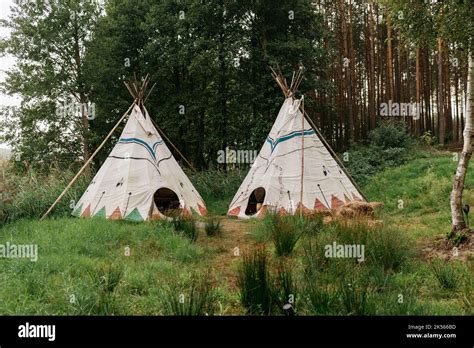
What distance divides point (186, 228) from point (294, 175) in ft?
10.9

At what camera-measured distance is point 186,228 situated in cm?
641

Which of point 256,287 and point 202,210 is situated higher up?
point 202,210

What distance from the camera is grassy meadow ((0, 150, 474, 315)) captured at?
3.19m

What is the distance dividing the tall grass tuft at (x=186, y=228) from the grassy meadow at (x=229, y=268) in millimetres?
27

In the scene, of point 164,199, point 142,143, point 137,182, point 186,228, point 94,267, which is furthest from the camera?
point 164,199

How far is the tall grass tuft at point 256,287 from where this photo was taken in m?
3.26

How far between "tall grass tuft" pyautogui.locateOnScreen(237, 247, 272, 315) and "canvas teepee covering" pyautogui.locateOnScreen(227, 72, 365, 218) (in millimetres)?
4643

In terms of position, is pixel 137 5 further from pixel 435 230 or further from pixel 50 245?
pixel 435 230

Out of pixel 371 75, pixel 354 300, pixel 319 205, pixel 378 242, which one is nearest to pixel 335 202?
pixel 319 205

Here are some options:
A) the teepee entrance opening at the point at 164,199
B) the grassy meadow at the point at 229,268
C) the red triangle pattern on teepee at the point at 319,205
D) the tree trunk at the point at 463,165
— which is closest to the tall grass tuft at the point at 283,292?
the grassy meadow at the point at 229,268

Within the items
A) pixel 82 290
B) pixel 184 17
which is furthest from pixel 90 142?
pixel 82 290

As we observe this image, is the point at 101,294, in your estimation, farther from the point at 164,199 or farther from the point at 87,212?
the point at 164,199

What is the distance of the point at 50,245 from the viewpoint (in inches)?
216
